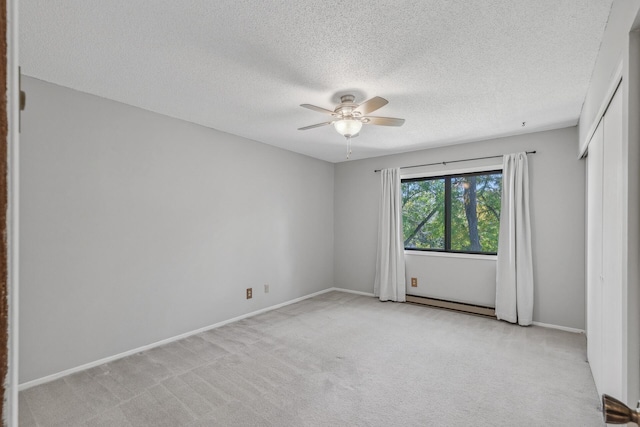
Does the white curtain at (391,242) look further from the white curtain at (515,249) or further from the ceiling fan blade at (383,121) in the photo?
the ceiling fan blade at (383,121)

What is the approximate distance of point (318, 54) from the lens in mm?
2105

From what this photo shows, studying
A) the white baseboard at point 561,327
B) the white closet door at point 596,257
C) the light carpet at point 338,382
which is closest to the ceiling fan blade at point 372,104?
the white closet door at point 596,257

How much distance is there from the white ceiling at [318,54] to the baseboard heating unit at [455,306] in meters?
2.41

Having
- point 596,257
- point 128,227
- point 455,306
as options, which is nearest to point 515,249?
point 455,306

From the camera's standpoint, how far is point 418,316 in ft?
13.6

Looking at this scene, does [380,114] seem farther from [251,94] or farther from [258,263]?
[258,263]

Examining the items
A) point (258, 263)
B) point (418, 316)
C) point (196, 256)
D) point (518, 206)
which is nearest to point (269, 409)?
point (196, 256)

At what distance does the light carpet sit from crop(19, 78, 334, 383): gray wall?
338mm

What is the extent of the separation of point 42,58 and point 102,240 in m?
1.44

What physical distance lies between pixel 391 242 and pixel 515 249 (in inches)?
64.6

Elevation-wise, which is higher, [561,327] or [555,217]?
[555,217]

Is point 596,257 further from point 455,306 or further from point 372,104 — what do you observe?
point 455,306

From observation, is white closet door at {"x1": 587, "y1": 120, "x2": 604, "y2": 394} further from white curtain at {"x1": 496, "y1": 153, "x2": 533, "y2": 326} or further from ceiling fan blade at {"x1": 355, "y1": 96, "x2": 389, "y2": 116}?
ceiling fan blade at {"x1": 355, "y1": 96, "x2": 389, "y2": 116}

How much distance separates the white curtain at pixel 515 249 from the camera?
382 cm
